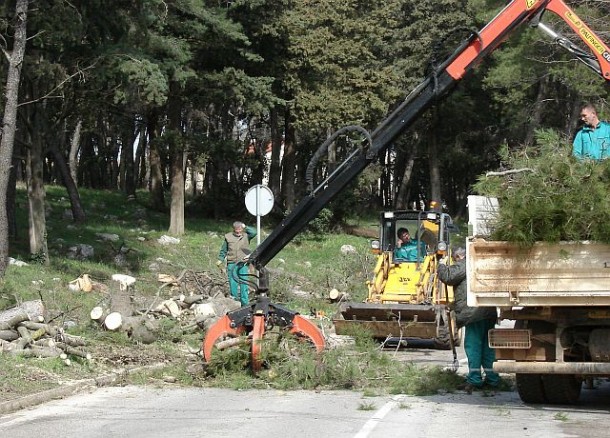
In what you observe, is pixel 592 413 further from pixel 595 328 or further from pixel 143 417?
pixel 143 417

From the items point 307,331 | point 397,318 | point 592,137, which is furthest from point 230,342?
point 592,137

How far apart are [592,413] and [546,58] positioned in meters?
20.7

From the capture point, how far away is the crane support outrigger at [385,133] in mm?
12586

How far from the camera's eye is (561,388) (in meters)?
11.2

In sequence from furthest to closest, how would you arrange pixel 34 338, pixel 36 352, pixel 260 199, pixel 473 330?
pixel 260 199, pixel 34 338, pixel 36 352, pixel 473 330

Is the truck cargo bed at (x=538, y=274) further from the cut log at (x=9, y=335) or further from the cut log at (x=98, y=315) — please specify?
the cut log at (x=98, y=315)

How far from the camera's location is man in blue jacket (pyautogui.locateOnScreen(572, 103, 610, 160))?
1113 cm

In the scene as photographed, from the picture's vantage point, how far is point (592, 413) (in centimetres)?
1071

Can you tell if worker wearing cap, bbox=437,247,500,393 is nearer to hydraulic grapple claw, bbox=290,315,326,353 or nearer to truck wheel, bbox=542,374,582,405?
truck wheel, bbox=542,374,582,405

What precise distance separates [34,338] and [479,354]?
257 inches

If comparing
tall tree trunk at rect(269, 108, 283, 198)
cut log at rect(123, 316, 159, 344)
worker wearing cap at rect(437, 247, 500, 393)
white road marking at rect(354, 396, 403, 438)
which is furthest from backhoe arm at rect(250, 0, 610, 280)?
tall tree trunk at rect(269, 108, 283, 198)

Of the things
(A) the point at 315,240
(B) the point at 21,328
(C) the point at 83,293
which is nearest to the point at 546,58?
(A) the point at 315,240

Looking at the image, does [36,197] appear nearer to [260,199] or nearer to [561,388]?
[260,199]

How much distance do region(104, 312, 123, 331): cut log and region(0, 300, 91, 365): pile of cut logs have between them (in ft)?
2.49
